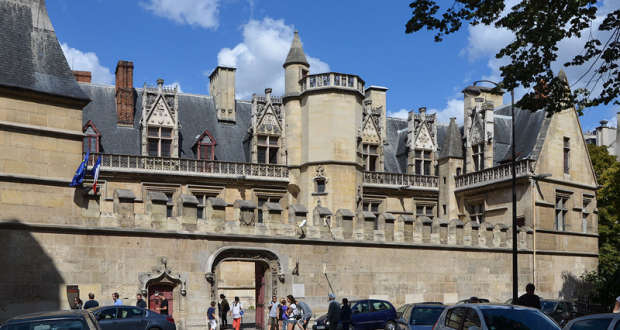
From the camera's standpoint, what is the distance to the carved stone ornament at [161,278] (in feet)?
70.0

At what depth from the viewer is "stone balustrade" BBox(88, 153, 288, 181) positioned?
30.8m

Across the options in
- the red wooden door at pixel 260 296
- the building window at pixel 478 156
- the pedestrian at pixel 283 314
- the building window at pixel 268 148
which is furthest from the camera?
the building window at pixel 478 156

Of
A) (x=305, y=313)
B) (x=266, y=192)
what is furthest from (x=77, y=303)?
(x=266, y=192)

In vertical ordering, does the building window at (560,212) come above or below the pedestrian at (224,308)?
above

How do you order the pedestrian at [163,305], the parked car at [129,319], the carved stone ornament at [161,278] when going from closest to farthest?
1. the parked car at [129,319]
2. the pedestrian at [163,305]
3. the carved stone ornament at [161,278]

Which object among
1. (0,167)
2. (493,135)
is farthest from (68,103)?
(493,135)

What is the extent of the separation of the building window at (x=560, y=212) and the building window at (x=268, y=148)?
1233 cm

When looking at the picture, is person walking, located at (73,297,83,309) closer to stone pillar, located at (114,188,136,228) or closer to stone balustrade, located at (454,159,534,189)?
stone pillar, located at (114,188,136,228)

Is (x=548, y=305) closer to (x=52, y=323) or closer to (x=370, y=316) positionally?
(x=370, y=316)

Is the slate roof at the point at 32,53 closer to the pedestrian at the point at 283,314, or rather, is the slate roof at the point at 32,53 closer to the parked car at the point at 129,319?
the parked car at the point at 129,319

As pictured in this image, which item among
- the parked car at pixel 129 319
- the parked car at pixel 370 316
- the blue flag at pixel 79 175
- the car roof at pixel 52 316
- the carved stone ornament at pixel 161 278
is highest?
the blue flag at pixel 79 175

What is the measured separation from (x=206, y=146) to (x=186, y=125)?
159 centimetres

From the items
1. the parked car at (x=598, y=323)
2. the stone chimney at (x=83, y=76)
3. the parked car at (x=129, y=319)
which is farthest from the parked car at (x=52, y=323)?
the stone chimney at (x=83, y=76)

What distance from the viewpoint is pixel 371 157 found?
36469mm
